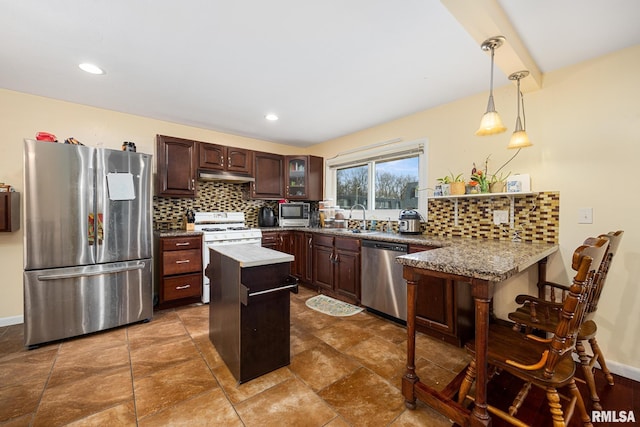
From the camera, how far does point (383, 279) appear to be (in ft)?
9.12

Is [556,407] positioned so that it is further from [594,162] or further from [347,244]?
[347,244]

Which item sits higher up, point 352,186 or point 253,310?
point 352,186

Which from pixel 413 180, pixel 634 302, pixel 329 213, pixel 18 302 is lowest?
pixel 18 302

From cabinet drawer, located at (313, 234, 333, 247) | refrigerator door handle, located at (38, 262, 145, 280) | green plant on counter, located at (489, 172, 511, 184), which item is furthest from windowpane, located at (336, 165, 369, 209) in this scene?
refrigerator door handle, located at (38, 262, 145, 280)

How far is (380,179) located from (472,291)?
8.70ft

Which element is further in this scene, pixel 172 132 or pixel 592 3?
pixel 172 132

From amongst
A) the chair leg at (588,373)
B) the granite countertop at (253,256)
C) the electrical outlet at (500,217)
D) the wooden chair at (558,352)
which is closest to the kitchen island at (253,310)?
the granite countertop at (253,256)

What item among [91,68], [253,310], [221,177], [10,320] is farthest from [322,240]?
[10,320]

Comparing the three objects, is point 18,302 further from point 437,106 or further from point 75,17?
point 437,106

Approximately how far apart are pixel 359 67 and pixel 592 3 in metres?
1.41

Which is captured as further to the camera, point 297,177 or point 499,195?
point 297,177

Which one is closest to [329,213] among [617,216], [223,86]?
[223,86]

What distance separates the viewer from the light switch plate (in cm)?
202

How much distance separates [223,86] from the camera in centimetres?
252
